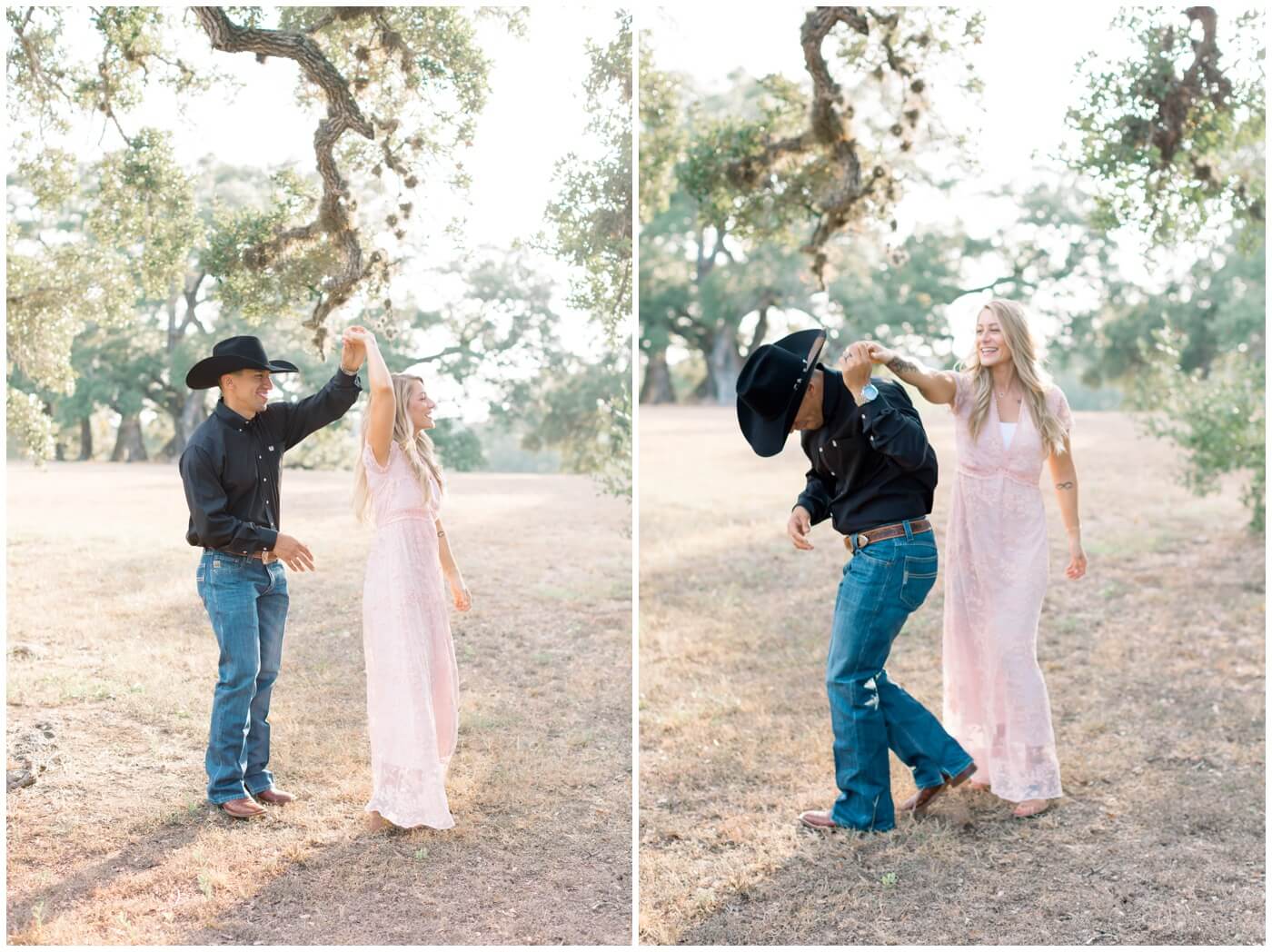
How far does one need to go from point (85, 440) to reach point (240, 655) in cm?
156

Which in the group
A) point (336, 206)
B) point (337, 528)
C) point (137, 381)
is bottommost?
point (337, 528)

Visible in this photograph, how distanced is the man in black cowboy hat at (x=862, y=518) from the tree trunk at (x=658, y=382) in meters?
14.9

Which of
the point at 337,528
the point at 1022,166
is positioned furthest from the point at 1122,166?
the point at 1022,166

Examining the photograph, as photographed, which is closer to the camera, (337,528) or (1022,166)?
(337,528)

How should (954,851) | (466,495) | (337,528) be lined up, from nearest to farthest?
(954,851), (337,528), (466,495)

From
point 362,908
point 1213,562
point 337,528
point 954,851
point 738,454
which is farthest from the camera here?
point 738,454

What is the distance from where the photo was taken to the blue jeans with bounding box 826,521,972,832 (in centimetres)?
389

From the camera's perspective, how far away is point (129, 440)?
4.93 metres

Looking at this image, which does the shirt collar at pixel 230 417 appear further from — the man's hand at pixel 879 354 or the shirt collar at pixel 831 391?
the man's hand at pixel 879 354

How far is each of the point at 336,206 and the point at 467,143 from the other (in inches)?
23.5

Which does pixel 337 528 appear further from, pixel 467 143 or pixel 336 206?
pixel 467 143

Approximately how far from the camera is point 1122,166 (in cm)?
632

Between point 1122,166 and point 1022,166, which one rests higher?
point 1022,166

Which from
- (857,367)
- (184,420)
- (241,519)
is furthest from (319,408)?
(857,367)
